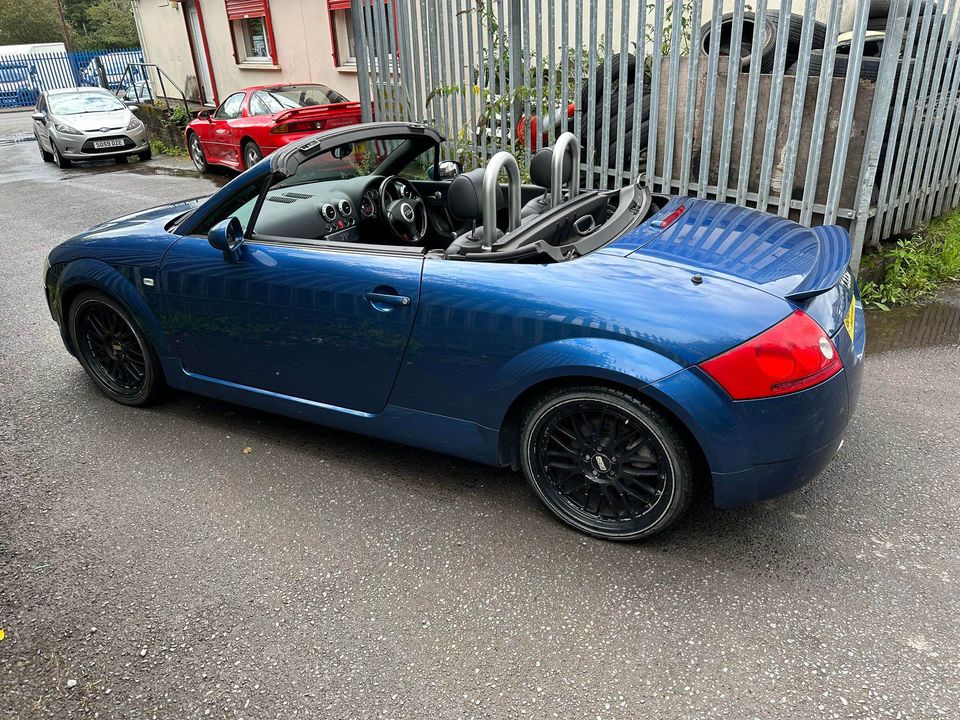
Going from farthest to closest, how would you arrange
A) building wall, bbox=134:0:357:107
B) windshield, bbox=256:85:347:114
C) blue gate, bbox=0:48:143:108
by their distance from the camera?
blue gate, bbox=0:48:143:108 < building wall, bbox=134:0:357:107 < windshield, bbox=256:85:347:114

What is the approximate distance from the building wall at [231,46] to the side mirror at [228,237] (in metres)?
12.2

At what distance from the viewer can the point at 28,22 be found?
175 ft

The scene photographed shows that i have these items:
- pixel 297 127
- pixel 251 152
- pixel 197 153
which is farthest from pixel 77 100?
pixel 297 127

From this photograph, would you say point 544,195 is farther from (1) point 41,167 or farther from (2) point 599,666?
(1) point 41,167

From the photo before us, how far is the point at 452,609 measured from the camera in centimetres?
259

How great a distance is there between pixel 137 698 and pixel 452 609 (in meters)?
1.03

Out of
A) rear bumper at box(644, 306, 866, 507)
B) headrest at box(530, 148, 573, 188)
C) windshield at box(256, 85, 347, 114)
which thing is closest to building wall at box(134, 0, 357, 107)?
windshield at box(256, 85, 347, 114)

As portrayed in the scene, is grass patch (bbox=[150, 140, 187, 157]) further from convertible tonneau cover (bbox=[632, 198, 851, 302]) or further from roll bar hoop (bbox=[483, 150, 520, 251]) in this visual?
convertible tonneau cover (bbox=[632, 198, 851, 302])

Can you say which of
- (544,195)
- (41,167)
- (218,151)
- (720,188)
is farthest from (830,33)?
(41,167)

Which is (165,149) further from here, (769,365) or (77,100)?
(769,365)

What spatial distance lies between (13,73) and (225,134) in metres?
29.4

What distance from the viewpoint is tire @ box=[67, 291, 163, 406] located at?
12.9ft

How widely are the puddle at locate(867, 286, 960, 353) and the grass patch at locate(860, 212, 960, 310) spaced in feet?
0.38

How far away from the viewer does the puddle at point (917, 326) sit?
4.58 meters
